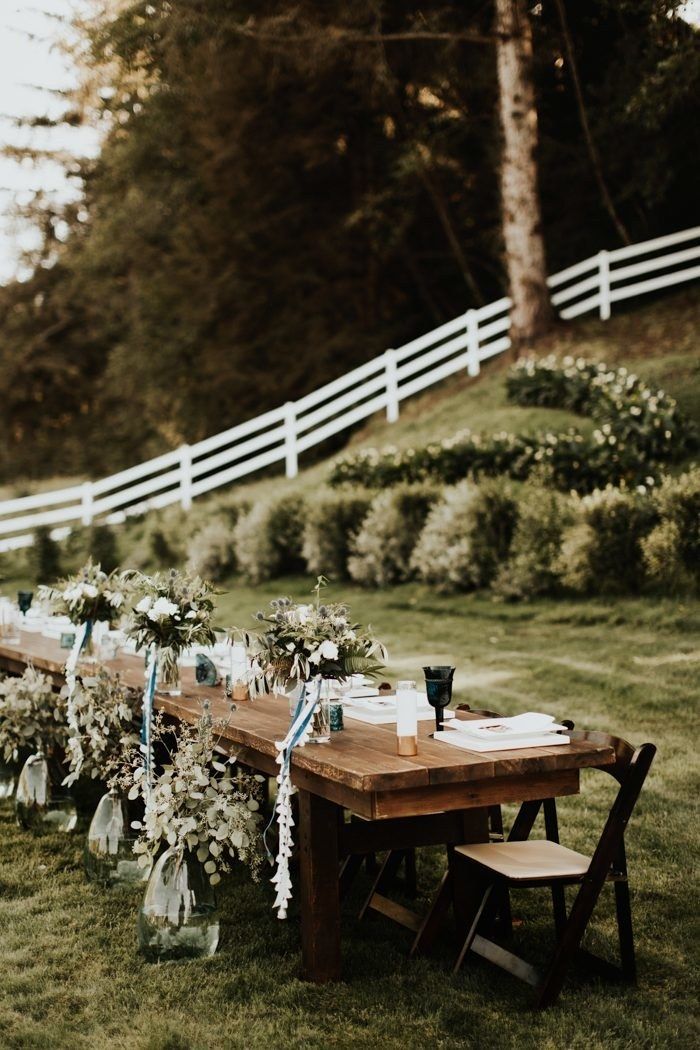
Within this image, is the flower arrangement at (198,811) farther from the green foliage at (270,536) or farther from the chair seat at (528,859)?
the green foliage at (270,536)

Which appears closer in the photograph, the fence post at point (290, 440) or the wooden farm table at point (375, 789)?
the wooden farm table at point (375, 789)

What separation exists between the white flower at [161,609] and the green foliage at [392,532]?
7487mm

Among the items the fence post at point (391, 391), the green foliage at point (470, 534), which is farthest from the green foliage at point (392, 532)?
the fence post at point (391, 391)

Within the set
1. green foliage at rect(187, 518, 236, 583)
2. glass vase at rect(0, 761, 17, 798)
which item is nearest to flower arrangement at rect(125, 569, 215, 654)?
glass vase at rect(0, 761, 17, 798)

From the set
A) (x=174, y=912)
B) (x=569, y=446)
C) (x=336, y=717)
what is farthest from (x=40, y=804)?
(x=569, y=446)

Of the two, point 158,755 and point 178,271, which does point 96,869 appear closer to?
point 158,755

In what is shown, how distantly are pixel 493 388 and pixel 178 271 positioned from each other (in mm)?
7832

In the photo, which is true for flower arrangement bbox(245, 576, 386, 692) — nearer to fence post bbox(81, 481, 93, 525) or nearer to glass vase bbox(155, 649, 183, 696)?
glass vase bbox(155, 649, 183, 696)

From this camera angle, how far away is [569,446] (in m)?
12.6

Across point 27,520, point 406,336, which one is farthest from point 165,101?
point 27,520

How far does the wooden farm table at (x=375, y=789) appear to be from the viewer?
376cm

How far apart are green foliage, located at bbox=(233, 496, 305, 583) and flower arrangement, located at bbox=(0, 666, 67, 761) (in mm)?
7650

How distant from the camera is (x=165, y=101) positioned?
21.8 metres

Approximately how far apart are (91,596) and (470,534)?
620cm
